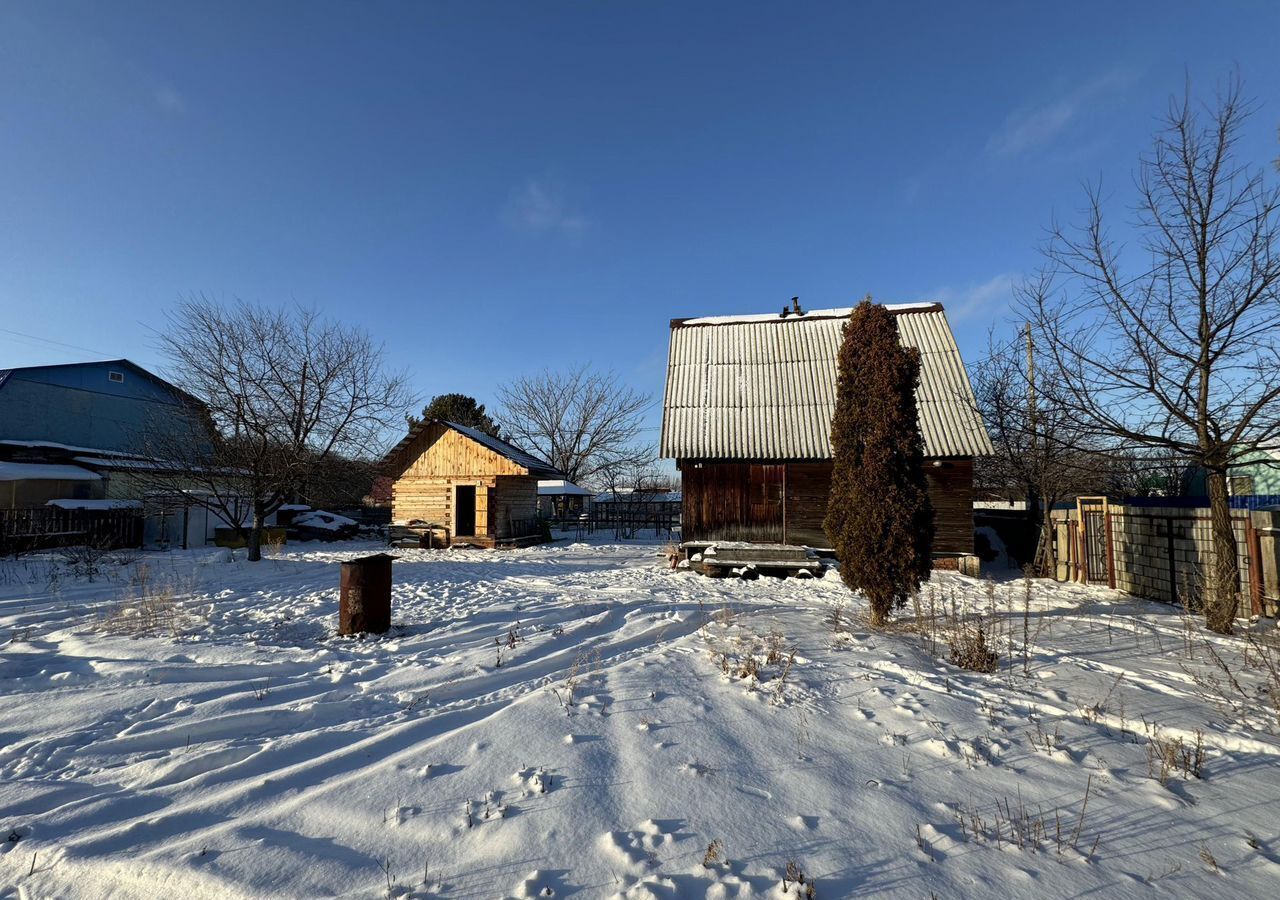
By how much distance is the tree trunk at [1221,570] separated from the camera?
23.3ft

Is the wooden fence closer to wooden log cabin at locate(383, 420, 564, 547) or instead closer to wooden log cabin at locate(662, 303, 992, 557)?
wooden log cabin at locate(383, 420, 564, 547)

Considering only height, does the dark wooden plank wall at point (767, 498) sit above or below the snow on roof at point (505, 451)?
below

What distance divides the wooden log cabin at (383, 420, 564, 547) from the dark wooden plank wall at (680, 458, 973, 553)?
8.54 meters

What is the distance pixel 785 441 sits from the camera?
14.7 m

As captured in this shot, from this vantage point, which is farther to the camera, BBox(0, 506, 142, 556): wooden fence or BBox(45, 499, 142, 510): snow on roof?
BBox(45, 499, 142, 510): snow on roof

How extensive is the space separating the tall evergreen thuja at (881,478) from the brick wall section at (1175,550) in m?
3.91

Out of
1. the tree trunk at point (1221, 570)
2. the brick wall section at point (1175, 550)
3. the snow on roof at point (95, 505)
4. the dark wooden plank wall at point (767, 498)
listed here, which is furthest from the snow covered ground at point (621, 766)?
the snow on roof at point (95, 505)

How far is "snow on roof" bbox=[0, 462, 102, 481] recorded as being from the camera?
1780 centimetres

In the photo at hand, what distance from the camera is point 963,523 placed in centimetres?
1406

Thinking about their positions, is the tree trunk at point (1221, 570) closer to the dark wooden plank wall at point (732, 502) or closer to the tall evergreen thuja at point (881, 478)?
the tall evergreen thuja at point (881, 478)

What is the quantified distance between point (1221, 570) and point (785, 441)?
844 cm

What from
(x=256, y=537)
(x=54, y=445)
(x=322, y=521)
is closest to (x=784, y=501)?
(x=256, y=537)

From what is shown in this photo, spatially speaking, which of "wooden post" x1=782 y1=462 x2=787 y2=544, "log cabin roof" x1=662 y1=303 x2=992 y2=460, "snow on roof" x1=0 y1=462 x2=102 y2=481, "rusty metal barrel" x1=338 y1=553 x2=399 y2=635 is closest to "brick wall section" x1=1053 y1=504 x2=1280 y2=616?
"log cabin roof" x1=662 y1=303 x2=992 y2=460

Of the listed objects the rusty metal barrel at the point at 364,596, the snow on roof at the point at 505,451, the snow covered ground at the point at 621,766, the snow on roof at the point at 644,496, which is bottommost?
the snow covered ground at the point at 621,766
